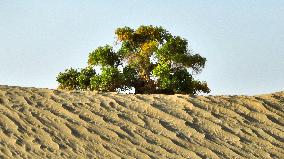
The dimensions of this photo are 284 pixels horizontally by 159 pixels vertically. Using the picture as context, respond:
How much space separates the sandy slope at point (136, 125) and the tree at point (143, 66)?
596 inches

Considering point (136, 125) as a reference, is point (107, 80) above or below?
above

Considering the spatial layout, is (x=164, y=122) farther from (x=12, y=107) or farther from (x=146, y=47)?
(x=146, y=47)

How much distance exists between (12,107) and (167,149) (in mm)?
2400

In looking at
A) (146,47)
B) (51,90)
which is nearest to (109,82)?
(146,47)

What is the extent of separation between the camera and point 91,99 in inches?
365

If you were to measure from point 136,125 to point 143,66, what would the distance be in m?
17.9

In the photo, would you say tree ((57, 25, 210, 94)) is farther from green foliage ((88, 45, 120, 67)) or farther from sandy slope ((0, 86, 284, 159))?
sandy slope ((0, 86, 284, 159))

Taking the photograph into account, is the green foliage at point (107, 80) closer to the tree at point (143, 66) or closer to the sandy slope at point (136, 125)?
the tree at point (143, 66)

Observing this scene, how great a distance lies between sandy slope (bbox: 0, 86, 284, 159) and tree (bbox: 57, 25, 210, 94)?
1513 cm

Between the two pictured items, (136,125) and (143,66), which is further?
(143,66)

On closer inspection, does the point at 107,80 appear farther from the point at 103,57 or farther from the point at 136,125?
the point at 136,125

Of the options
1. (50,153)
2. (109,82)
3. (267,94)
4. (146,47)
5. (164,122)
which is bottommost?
(50,153)

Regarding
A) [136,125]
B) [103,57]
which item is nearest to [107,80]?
[103,57]

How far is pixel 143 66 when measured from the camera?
1029 inches
